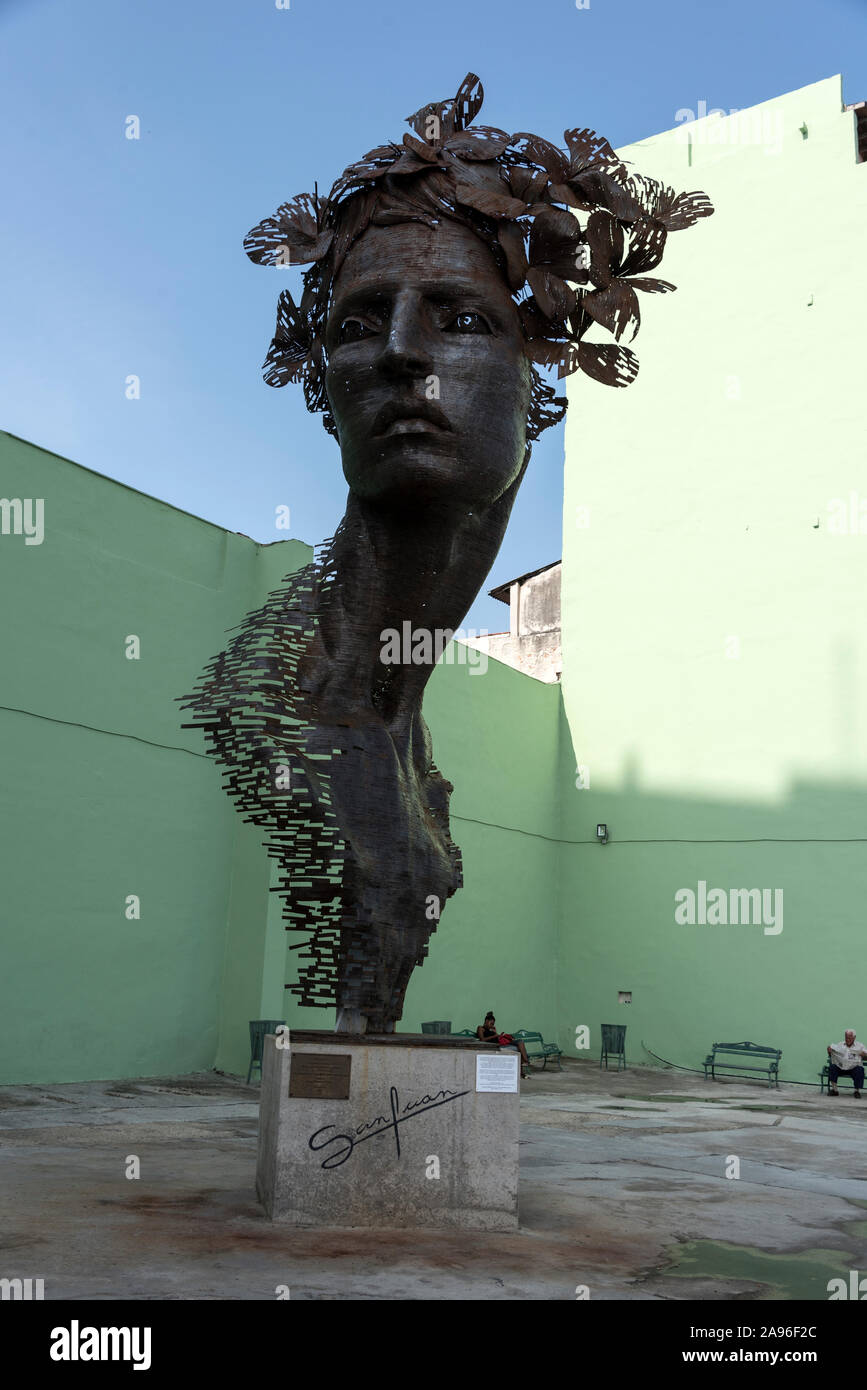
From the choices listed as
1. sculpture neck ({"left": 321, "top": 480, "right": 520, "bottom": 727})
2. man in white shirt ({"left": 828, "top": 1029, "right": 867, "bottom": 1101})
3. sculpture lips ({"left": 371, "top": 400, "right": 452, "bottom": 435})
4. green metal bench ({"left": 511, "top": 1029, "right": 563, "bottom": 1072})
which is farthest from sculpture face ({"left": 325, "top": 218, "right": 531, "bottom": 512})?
man in white shirt ({"left": 828, "top": 1029, "right": 867, "bottom": 1101})

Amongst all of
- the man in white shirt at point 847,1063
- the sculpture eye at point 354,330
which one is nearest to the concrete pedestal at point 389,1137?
the sculpture eye at point 354,330

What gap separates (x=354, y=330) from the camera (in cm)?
455

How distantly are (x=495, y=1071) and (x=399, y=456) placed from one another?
2.45 meters

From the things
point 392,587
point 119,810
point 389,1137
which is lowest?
point 389,1137

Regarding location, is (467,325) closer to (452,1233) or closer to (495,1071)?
(495,1071)

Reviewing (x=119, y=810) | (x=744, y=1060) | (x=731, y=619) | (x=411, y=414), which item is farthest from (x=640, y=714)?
(x=411, y=414)

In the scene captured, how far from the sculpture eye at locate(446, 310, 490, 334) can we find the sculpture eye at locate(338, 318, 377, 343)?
12.3 inches

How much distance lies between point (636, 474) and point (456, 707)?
15.3 ft

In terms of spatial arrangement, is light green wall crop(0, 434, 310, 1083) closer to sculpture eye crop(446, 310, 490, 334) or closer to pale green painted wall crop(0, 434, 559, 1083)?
pale green painted wall crop(0, 434, 559, 1083)

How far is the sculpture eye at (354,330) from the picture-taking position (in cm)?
451

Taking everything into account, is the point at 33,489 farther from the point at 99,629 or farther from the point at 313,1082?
the point at 313,1082

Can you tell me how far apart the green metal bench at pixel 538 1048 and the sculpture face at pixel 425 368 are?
33.0ft

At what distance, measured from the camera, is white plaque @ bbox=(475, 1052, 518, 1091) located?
4418 mm

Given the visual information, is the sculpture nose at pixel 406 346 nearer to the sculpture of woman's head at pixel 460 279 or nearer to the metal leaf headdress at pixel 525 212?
the sculpture of woman's head at pixel 460 279
